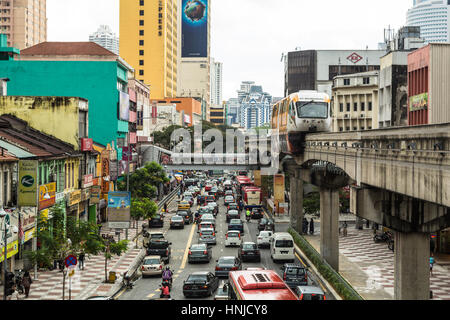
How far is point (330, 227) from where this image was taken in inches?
1543

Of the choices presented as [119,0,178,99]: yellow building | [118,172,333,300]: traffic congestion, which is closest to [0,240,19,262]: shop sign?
[118,172,333,300]: traffic congestion

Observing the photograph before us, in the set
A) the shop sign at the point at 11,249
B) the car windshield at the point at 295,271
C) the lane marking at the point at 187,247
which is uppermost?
the shop sign at the point at 11,249

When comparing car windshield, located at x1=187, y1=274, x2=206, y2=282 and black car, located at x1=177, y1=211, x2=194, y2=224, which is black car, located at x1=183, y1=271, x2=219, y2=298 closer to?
car windshield, located at x1=187, y1=274, x2=206, y2=282

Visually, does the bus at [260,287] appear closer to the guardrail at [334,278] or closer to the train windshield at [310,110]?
the guardrail at [334,278]

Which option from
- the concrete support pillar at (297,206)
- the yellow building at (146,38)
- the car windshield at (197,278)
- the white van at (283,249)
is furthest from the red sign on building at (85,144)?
the yellow building at (146,38)

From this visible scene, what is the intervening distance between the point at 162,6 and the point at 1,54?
277ft

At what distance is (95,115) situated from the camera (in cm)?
6581

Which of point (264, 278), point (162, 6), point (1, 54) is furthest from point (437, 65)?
point (162, 6)

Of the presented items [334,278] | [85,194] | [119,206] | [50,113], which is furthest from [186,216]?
[334,278]

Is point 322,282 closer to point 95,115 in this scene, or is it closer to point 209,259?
point 209,259

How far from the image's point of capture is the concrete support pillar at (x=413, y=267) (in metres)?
23.0

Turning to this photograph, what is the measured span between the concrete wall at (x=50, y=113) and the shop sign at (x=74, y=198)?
396 centimetres

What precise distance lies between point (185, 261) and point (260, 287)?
21639 millimetres

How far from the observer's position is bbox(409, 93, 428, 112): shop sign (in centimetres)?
4712
